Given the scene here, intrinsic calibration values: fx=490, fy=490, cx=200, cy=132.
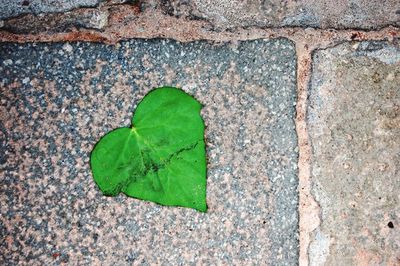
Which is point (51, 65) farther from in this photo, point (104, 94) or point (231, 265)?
point (231, 265)

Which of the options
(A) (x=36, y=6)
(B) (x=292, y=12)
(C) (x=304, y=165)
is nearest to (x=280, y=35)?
(B) (x=292, y=12)

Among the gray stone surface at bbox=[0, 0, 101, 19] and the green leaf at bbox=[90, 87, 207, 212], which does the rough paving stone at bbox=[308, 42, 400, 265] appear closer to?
the green leaf at bbox=[90, 87, 207, 212]

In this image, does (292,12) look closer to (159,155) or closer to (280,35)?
(280,35)

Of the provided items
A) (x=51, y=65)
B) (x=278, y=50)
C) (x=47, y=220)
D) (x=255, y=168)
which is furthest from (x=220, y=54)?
(x=47, y=220)

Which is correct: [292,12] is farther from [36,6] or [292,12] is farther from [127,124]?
[36,6]

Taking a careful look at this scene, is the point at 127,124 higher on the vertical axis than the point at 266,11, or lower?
lower
